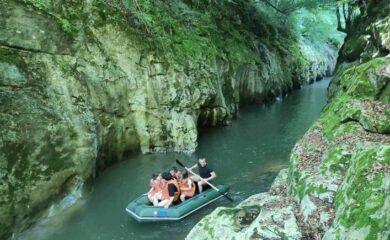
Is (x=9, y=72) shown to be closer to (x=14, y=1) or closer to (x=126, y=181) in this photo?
(x=14, y=1)

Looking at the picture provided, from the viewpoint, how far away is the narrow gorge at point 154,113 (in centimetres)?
635

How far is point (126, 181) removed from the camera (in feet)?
40.1

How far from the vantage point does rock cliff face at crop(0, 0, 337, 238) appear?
948 cm

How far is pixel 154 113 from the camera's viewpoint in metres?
14.8

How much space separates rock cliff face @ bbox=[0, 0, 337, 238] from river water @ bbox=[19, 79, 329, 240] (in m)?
0.57

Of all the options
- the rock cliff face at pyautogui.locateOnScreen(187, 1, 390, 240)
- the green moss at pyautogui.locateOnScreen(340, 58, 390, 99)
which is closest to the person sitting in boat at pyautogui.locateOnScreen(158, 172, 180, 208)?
the rock cliff face at pyautogui.locateOnScreen(187, 1, 390, 240)

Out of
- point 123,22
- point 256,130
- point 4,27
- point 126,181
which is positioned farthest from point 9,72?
point 256,130

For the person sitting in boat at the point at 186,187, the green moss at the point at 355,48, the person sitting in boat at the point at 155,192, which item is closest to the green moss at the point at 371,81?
the person sitting in boat at the point at 186,187

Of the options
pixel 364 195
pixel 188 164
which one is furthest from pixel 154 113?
pixel 364 195

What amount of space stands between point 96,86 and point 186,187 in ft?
15.1

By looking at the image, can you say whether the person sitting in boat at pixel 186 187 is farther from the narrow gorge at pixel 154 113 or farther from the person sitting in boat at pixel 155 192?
the narrow gorge at pixel 154 113

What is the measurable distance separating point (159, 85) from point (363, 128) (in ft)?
27.1

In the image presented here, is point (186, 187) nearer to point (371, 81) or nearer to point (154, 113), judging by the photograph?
point (154, 113)

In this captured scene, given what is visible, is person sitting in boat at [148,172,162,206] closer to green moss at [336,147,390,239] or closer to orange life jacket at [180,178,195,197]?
orange life jacket at [180,178,195,197]
